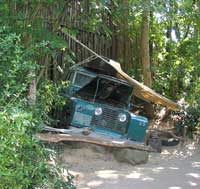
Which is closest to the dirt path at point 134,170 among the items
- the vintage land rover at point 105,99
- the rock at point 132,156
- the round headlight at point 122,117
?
the rock at point 132,156

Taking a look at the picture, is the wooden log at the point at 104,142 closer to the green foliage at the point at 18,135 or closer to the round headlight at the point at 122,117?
the round headlight at the point at 122,117

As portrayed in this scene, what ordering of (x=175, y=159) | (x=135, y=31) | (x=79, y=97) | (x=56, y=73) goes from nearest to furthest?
(x=175, y=159)
(x=79, y=97)
(x=56, y=73)
(x=135, y=31)

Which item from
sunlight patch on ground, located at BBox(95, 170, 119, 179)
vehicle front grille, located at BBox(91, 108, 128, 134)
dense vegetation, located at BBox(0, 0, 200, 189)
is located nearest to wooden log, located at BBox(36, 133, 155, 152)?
vehicle front grille, located at BBox(91, 108, 128, 134)

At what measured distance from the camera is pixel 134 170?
8.22m

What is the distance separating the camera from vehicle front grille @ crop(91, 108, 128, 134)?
9.80 metres

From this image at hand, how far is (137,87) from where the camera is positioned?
10367mm

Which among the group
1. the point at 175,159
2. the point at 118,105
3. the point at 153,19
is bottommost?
the point at 175,159

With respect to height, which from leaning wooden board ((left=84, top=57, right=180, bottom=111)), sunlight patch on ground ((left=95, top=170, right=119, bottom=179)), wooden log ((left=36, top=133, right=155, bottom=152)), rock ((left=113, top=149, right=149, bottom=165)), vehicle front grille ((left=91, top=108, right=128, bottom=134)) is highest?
leaning wooden board ((left=84, top=57, right=180, bottom=111))

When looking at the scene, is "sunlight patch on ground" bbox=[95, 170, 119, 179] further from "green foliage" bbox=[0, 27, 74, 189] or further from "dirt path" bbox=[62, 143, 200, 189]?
"green foliage" bbox=[0, 27, 74, 189]

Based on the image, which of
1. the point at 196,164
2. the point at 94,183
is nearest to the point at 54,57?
the point at 94,183

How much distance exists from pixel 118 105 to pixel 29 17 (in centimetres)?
514

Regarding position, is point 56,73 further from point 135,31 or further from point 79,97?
point 135,31

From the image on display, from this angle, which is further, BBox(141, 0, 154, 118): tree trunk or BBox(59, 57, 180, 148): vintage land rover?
BBox(141, 0, 154, 118): tree trunk

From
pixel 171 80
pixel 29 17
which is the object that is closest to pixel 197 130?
pixel 171 80
